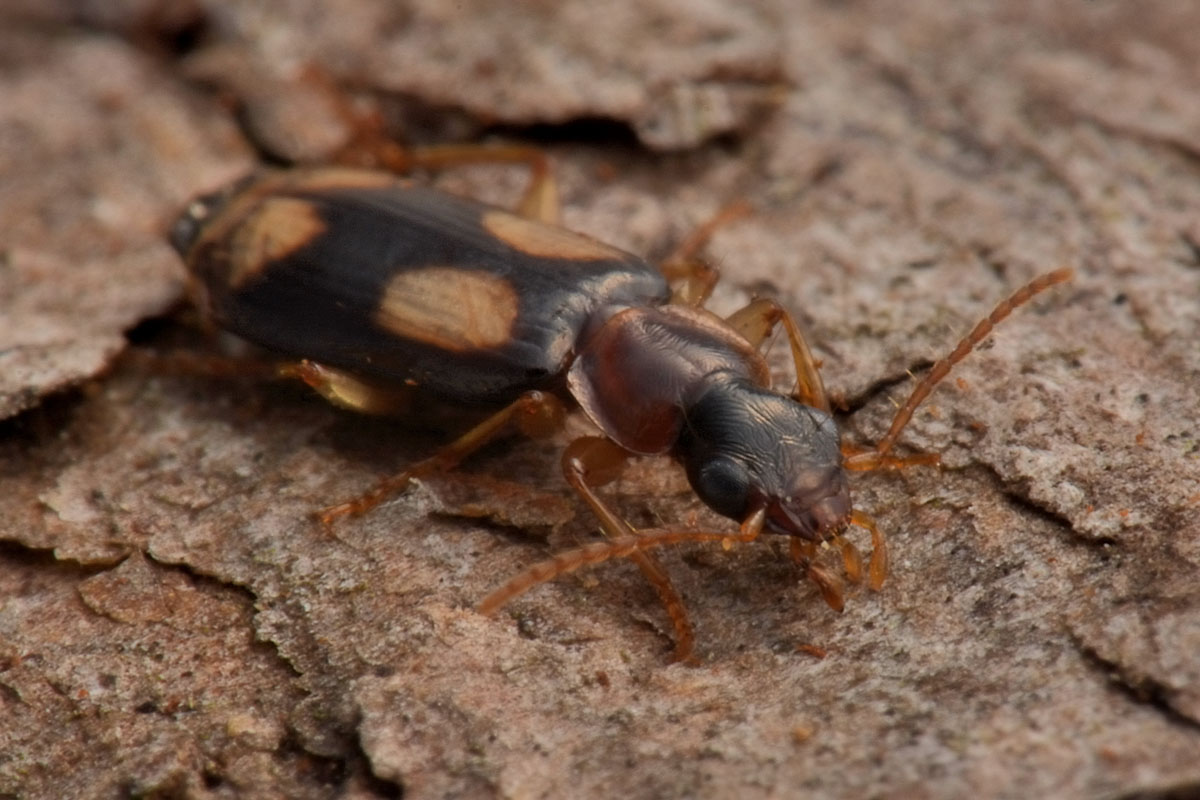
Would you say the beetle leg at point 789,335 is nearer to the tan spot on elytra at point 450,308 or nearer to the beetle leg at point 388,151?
the tan spot on elytra at point 450,308

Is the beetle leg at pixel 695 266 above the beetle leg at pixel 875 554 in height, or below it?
above

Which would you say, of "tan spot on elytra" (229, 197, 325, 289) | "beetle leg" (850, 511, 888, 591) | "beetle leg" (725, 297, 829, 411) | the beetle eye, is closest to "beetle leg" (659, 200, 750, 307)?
"beetle leg" (725, 297, 829, 411)

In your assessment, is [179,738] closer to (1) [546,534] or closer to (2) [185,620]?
(2) [185,620]

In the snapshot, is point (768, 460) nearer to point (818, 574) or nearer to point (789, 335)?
point (818, 574)

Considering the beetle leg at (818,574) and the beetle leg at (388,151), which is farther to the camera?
the beetle leg at (388,151)

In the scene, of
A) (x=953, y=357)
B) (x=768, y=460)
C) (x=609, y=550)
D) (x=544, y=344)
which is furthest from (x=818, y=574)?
(x=544, y=344)

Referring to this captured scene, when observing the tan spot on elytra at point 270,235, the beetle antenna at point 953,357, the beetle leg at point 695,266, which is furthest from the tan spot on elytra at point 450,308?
the beetle antenna at point 953,357

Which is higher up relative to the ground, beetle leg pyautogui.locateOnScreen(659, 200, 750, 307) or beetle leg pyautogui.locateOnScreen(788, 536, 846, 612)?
beetle leg pyautogui.locateOnScreen(659, 200, 750, 307)

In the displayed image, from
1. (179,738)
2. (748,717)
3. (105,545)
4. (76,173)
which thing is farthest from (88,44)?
(748,717)

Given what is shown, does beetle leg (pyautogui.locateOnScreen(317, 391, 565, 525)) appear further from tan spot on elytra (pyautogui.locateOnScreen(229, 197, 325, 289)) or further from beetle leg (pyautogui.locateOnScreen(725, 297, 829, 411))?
tan spot on elytra (pyautogui.locateOnScreen(229, 197, 325, 289))
